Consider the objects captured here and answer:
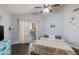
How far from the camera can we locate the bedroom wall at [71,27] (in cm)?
146

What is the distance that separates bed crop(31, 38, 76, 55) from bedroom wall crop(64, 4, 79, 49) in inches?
3.6

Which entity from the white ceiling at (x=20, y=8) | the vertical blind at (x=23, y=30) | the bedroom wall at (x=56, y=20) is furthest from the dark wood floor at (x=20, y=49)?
the white ceiling at (x=20, y=8)

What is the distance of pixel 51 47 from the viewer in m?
1.47

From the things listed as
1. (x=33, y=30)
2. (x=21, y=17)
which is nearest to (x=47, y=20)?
(x=33, y=30)

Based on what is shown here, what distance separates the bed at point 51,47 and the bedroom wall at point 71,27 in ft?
0.30

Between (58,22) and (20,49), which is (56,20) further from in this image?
(20,49)

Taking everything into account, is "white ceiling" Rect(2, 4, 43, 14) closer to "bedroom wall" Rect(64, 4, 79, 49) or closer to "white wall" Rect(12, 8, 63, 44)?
"white wall" Rect(12, 8, 63, 44)

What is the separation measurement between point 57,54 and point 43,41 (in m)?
0.27

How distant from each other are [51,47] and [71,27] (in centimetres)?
38

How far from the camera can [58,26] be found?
5.13 ft

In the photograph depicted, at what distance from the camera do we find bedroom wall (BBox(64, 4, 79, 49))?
1462 mm

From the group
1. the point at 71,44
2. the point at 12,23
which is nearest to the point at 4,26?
the point at 12,23

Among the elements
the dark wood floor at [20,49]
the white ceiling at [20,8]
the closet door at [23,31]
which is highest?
the white ceiling at [20,8]

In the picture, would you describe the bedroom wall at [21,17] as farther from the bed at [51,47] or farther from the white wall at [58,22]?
the bed at [51,47]
